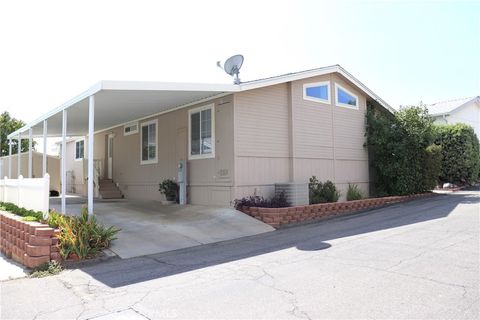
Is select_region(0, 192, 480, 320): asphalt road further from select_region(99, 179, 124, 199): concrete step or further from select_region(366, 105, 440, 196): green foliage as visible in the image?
select_region(99, 179, 124, 199): concrete step

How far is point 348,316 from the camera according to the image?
4.16 m

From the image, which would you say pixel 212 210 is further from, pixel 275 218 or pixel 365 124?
pixel 365 124

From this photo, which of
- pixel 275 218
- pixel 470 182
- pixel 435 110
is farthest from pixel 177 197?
pixel 435 110

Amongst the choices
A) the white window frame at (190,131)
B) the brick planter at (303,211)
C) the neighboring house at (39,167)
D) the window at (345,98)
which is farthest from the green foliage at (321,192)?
the neighboring house at (39,167)

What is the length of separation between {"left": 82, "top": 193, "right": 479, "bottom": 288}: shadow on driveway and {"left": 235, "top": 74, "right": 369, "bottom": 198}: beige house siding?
207 cm

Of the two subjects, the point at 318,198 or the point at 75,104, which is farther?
the point at 318,198

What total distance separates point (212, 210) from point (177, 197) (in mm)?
2366

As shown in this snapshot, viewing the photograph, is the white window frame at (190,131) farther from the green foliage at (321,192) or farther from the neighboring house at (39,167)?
the neighboring house at (39,167)

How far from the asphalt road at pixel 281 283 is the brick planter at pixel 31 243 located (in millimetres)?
629

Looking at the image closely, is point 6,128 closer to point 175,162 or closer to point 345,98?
point 175,162

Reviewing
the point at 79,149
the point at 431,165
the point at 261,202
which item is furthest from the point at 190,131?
the point at 79,149

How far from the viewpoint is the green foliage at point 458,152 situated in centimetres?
1905

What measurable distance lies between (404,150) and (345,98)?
2.96 meters

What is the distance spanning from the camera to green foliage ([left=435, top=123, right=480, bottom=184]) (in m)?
19.0
